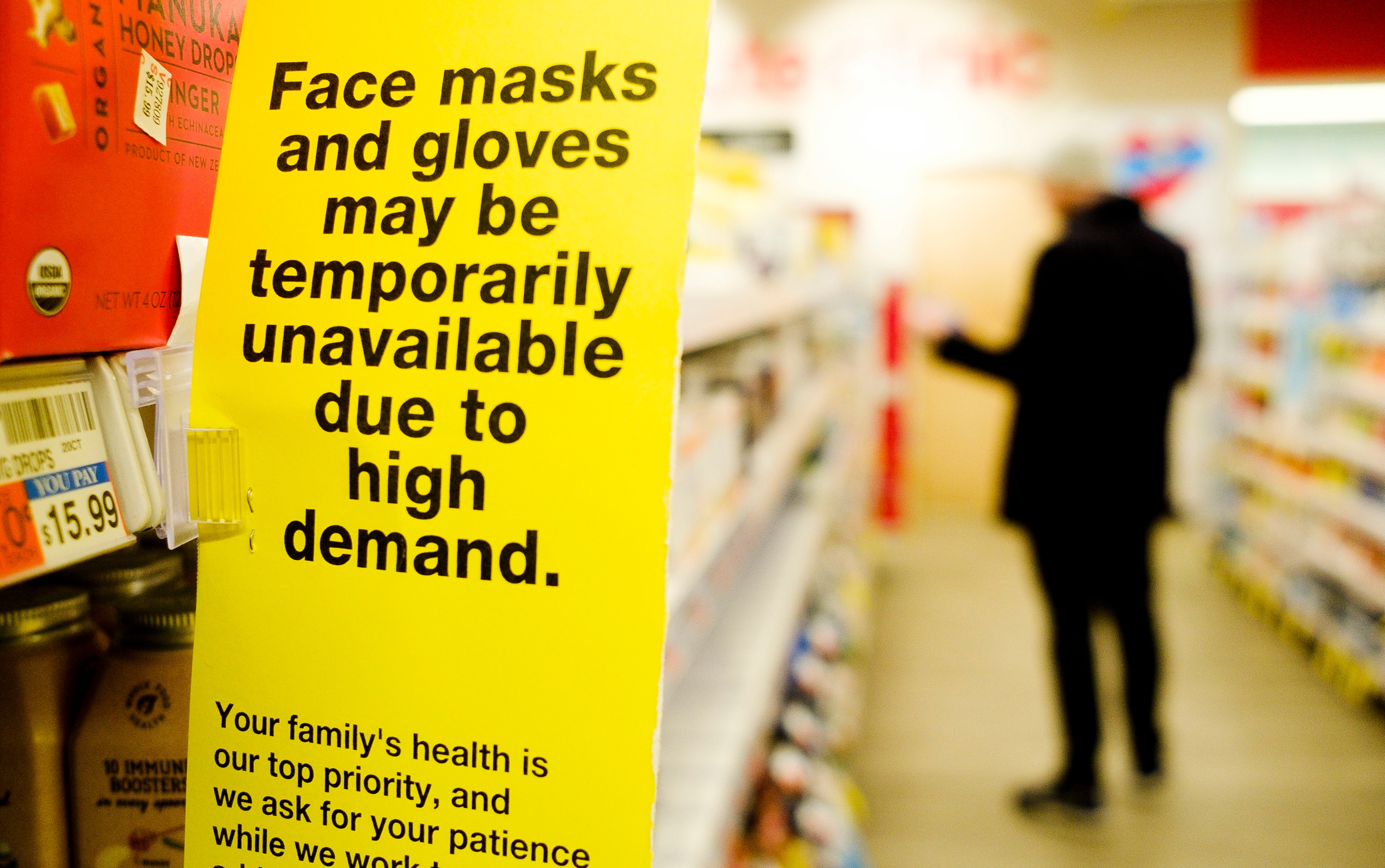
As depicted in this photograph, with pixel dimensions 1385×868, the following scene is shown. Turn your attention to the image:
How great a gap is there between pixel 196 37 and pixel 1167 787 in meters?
3.53

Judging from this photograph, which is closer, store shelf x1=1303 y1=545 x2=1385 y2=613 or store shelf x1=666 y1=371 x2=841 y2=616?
store shelf x1=666 y1=371 x2=841 y2=616

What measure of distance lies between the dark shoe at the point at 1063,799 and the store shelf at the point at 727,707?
953mm

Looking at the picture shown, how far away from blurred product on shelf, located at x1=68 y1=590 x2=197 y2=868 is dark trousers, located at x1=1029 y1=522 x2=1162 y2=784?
2635mm

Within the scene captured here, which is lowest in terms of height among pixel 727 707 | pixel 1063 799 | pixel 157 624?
pixel 1063 799

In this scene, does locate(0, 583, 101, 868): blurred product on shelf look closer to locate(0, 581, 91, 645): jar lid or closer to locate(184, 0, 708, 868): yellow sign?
locate(0, 581, 91, 645): jar lid

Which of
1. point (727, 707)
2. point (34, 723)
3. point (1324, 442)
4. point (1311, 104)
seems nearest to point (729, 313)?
point (727, 707)

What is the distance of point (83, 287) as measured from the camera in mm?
591

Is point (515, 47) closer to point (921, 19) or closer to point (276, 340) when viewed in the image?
point (276, 340)

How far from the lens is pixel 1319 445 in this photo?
4465 mm

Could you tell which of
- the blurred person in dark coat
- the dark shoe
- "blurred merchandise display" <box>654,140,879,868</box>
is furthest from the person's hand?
the dark shoe

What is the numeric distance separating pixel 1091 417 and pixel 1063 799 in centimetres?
122

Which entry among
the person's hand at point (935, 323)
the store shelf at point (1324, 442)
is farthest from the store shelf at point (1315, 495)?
the person's hand at point (935, 323)

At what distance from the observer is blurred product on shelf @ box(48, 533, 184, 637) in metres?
0.79

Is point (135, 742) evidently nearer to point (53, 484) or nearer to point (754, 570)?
point (53, 484)
